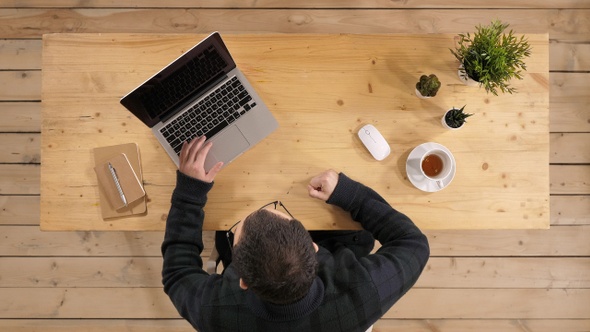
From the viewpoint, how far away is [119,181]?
4.63 ft

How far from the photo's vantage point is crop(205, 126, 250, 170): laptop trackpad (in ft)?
4.62

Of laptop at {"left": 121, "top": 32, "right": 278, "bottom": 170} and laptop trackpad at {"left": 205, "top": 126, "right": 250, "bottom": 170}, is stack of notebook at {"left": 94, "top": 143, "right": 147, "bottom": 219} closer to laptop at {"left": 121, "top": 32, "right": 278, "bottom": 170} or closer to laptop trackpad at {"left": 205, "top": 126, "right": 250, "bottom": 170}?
laptop at {"left": 121, "top": 32, "right": 278, "bottom": 170}

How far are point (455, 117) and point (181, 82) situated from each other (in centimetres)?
84

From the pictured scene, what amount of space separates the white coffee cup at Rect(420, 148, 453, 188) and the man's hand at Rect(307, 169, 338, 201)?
27cm

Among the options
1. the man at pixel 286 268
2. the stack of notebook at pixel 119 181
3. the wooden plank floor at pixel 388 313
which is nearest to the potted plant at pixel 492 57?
the man at pixel 286 268

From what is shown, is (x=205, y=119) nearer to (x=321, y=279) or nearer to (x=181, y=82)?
(x=181, y=82)

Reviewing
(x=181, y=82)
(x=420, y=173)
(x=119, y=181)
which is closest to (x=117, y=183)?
(x=119, y=181)

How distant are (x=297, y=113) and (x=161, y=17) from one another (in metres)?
1.16

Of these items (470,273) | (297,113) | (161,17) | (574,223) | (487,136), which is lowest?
(470,273)

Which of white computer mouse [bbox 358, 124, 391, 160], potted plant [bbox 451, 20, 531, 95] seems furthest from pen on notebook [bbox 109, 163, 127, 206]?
potted plant [bbox 451, 20, 531, 95]

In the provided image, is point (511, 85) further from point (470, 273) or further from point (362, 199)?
point (470, 273)

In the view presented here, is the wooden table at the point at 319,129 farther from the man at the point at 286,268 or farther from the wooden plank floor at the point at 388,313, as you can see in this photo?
the wooden plank floor at the point at 388,313

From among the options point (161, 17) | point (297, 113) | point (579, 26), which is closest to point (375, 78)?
point (297, 113)

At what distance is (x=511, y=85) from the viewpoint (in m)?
1.44
